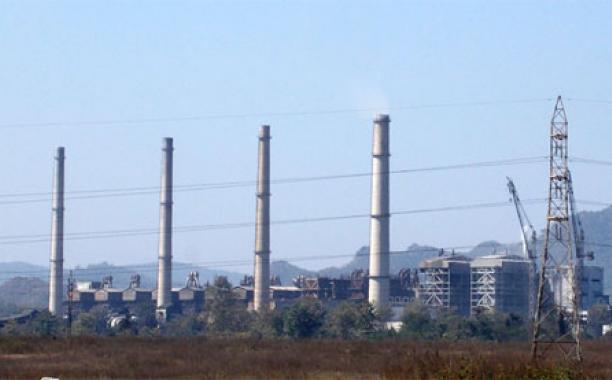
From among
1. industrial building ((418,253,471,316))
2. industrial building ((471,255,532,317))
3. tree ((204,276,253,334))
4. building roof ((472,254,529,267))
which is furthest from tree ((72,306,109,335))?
building roof ((472,254,529,267))

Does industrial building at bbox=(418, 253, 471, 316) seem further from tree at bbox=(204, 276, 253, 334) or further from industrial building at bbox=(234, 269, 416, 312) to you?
tree at bbox=(204, 276, 253, 334)

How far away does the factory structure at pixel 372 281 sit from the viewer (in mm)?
84125

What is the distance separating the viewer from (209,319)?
95312 millimetres

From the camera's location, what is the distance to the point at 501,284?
354ft

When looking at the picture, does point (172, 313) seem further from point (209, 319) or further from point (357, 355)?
point (357, 355)

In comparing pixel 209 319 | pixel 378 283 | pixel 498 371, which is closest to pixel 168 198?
pixel 209 319

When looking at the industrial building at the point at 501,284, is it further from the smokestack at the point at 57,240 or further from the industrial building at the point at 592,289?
the smokestack at the point at 57,240

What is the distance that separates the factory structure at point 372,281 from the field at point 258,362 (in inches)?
1344

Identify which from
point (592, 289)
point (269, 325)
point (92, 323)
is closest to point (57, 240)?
point (92, 323)

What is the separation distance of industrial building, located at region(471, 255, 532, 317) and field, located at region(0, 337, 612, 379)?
54.8 meters

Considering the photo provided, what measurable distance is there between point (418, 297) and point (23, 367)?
257 ft

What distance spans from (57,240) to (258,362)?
Answer: 63773 millimetres

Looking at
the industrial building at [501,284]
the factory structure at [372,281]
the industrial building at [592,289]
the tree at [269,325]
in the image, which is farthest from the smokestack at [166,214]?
the industrial building at [592,289]

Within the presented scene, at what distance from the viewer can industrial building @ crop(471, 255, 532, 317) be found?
4200 inches
